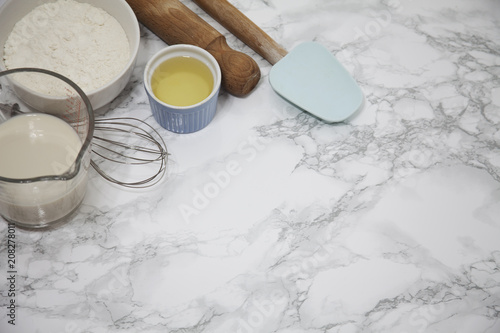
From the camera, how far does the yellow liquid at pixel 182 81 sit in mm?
857

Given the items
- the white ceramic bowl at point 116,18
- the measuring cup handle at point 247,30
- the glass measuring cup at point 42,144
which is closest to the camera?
the glass measuring cup at point 42,144

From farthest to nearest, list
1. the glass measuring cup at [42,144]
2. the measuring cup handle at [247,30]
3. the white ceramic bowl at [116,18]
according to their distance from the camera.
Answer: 1. the measuring cup handle at [247,30]
2. the white ceramic bowl at [116,18]
3. the glass measuring cup at [42,144]

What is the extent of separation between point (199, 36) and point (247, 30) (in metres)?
0.09

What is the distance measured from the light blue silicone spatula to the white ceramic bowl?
155 millimetres

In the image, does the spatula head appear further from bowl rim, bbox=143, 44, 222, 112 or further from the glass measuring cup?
the glass measuring cup

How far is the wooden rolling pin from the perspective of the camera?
87 cm

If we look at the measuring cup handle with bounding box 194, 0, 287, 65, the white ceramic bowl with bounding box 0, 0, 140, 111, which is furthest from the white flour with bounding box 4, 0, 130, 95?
the measuring cup handle with bounding box 194, 0, 287, 65

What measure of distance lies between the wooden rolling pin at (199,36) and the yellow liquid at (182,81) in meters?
0.03

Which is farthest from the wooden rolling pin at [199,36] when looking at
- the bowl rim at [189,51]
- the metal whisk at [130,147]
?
the metal whisk at [130,147]

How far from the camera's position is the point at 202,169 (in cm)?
87

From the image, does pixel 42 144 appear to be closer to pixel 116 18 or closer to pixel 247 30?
pixel 116 18

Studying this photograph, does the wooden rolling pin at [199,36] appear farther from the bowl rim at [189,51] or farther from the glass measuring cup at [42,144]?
the glass measuring cup at [42,144]

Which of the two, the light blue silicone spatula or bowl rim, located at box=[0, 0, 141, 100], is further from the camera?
the light blue silicone spatula

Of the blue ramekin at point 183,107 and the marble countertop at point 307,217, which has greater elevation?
the blue ramekin at point 183,107
